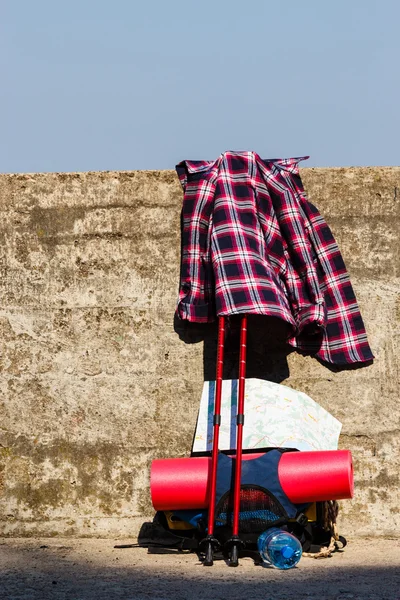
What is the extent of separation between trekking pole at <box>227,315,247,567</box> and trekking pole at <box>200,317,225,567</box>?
0.23ft

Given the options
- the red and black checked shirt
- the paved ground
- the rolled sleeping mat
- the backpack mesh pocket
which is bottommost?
the paved ground

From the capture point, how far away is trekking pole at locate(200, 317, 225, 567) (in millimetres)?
2883

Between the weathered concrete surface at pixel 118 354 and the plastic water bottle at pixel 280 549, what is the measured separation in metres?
0.61

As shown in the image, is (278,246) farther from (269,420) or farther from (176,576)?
(176,576)

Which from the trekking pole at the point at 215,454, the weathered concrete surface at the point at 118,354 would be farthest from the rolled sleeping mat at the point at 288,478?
the weathered concrete surface at the point at 118,354

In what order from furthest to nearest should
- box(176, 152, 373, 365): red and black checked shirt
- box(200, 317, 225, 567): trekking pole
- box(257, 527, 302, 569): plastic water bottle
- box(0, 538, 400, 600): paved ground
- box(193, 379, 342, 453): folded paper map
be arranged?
box(176, 152, 373, 365): red and black checked shirt < box(193, 379, 342, 453): folded paper map < box(200, 317, 225, 567): trekking pole < box(257, 527, 302, 569): plastic water bottle < box(0, 538, 400, 600): paved ground

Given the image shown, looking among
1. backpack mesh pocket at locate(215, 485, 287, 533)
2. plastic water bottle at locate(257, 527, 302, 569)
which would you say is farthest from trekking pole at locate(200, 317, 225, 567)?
plastic water bottle at locate(257, 527, 302, 569)

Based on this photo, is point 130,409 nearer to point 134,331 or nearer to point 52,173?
point 134,331

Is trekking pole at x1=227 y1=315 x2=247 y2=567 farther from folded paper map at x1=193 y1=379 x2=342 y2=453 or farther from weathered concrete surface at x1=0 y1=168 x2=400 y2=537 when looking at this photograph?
→ weathered concrete surface at x1=0 y1=168 x2=400 y2=537

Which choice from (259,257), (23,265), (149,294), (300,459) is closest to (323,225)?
(259,257)

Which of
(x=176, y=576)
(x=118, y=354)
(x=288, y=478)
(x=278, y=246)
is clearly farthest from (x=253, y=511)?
(x=278, y=246)

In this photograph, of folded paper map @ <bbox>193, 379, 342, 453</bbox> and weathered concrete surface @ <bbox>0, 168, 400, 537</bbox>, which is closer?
folded paper map @ <bbox>193, 379, 342, 453</bbox>

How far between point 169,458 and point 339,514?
0.74m

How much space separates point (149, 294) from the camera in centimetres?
356
